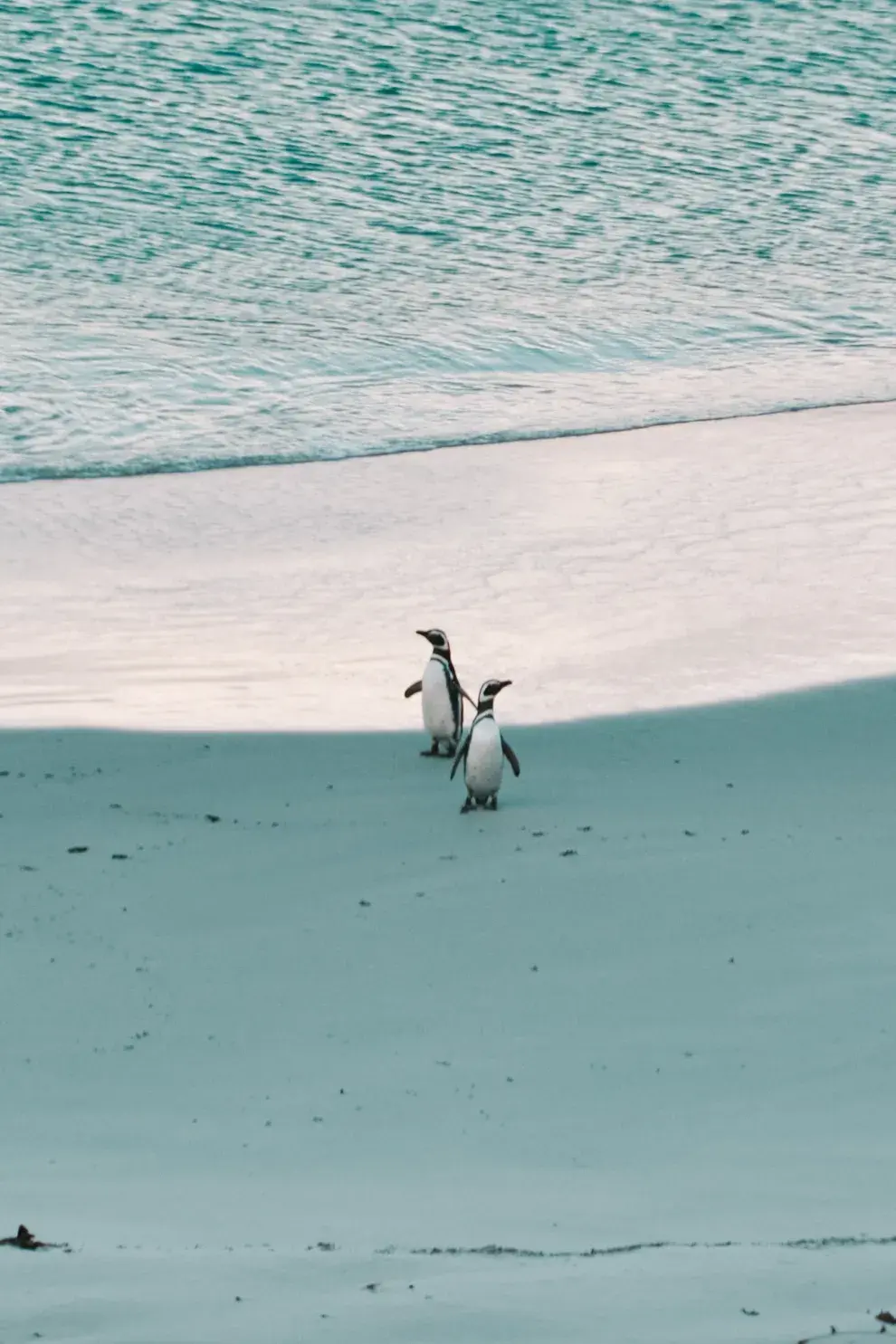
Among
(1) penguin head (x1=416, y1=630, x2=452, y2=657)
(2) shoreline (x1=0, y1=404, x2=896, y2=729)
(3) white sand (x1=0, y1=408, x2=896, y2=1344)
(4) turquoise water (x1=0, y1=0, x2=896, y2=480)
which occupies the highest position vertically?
(4) turquoise water (x1=0, y1=0, x2=896, y2=480)

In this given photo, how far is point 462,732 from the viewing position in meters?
7.78

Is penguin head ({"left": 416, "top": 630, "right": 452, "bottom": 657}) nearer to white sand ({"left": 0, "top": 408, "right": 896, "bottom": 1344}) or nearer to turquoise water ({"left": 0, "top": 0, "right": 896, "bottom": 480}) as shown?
white sand ({"left": 0, "top": 408, "right": 896, "bottom": 1344})

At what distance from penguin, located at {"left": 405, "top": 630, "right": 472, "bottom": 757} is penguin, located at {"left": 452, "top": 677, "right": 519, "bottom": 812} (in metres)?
0.53

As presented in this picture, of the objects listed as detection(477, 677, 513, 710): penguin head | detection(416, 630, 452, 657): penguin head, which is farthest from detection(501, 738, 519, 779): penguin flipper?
detection(416, 630, 452, 657): penguin head

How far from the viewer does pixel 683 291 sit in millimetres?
20734

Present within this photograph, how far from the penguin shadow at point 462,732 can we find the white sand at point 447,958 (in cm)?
12

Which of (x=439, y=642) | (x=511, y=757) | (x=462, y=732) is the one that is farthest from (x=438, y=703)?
(x=511, y=757)

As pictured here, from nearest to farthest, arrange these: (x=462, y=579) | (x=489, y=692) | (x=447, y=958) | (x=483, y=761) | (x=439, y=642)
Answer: (x=447, y=958)
(x=483, y=761)
(x=489, y=692)
(x=439, y=642)
(x=462, y=579)

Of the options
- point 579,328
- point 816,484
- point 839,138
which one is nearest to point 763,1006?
point 816,484

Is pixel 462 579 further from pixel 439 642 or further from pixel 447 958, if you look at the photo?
pixel 447 958

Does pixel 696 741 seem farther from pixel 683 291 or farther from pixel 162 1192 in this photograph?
pixel 683 291

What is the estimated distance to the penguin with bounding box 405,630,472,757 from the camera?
7680 millimetres

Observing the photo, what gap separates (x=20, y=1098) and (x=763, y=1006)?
6.06 feet

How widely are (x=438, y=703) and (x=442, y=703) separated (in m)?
0.02
